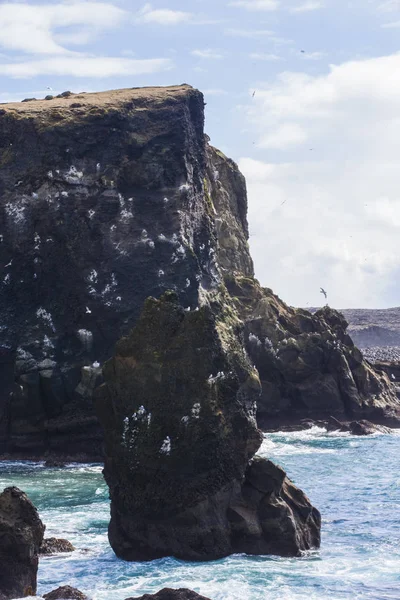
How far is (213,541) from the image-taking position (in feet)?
92.0

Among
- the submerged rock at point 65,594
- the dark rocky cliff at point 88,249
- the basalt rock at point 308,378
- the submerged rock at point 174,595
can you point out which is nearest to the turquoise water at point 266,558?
the submerged rock at point 65,594

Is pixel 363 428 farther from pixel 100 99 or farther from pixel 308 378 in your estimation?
pixel 100 99

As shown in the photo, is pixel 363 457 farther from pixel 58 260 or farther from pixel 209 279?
pixel 58 260

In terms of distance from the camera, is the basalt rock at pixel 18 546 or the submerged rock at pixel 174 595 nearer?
the submerged rock at pixel 174 595

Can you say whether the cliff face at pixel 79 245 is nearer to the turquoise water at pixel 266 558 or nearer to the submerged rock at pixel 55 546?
the turquoise water at pixel 266 558

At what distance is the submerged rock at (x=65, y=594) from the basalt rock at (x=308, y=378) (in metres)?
52.3

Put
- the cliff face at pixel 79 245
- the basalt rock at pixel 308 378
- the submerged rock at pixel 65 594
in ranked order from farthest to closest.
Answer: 1. the basalt rock at pixel 308 378
2. the cliff face at pixel 79 245
3. the submerged rock at pixel 65 594

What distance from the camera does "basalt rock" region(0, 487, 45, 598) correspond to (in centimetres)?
2298

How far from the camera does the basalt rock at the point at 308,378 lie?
76438 mm

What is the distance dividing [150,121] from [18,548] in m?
54.0

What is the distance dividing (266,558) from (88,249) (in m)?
41.7

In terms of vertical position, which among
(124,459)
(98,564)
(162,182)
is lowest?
(98,564)

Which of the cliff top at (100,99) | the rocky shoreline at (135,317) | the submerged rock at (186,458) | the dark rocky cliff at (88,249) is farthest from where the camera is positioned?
the cliff top at (100,99)

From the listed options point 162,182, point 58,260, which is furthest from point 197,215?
point 58,260
